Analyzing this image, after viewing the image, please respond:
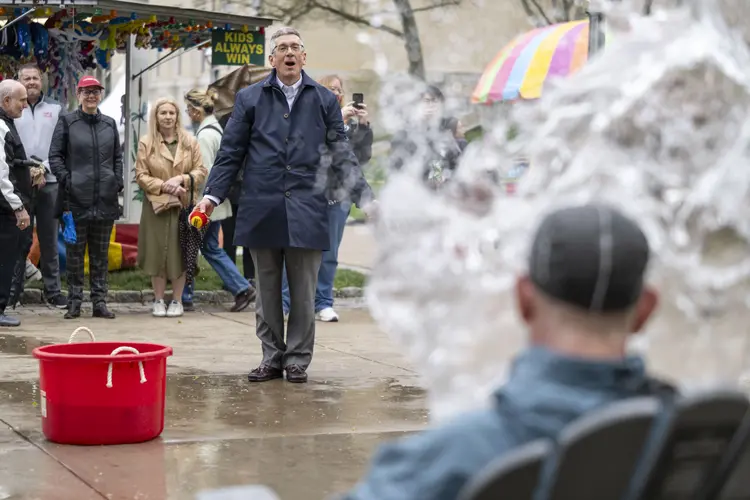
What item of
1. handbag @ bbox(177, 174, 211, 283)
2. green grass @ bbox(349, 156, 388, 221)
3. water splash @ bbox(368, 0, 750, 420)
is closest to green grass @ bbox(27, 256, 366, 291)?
handbag @ bbox(177, 174, 211, 283)

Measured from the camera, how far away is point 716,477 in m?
2.05

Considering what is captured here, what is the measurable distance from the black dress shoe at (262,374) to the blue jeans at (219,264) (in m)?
3.78

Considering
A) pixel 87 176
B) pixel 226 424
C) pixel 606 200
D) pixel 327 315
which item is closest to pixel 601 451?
pixel 606 200

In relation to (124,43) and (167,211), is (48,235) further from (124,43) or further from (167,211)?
(124,43)

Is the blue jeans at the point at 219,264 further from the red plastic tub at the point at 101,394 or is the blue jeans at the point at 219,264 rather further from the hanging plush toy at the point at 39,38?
the red plastic tub at the point at 101,394

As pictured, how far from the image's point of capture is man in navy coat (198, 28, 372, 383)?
779 cm

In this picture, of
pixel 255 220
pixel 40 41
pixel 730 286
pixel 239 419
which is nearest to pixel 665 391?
pixel 730 286

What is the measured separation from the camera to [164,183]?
1113cm

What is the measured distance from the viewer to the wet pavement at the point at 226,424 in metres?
5.46

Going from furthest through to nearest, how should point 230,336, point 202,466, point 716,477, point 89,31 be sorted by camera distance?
point 89,31 < point 230,336 < point 202,466 < point 716,477

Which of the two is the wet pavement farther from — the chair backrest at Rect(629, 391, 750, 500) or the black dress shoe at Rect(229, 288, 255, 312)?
the chair backrest at Rect(629, 391, 750, 500)

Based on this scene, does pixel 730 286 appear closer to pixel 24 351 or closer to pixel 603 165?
pixel 603 165

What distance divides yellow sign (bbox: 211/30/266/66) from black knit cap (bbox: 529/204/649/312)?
11741 mm

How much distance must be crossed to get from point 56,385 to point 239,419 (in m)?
1.14
